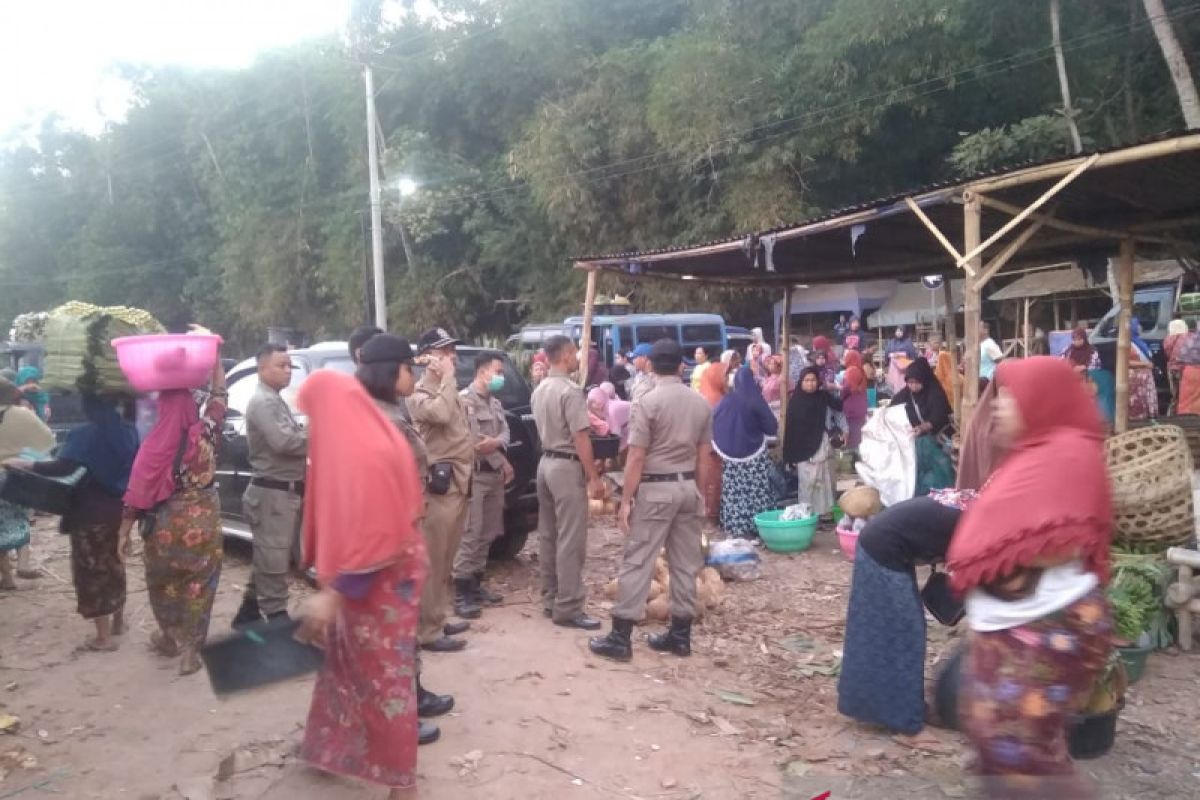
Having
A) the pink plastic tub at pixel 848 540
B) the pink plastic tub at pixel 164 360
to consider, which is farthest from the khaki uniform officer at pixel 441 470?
the pink plastic tub at pixel 848 540

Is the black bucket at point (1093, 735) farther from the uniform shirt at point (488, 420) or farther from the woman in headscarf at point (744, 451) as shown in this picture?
the woman in headscarf at point (744, 451)

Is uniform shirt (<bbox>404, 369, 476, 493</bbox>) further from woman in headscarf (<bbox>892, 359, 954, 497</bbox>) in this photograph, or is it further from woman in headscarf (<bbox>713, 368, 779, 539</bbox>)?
woman in headscarf (<bbox>892, 359, 954, 497</bbox>)

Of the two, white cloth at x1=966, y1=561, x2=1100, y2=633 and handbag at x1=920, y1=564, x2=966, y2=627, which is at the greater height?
white cloth at x1=966, y1=561, x2=1100, y2=633

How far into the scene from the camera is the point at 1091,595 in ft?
8.64

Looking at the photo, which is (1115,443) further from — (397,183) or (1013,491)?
(397,183)

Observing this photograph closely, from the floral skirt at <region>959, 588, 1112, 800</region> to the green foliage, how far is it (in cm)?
1097

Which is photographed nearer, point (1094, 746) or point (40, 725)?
point (1094, 746)

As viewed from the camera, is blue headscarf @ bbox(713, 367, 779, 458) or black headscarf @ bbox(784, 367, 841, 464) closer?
blue headscarf @ bbox(713, 367, 779, 458)

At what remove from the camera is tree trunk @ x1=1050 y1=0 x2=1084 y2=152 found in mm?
17969

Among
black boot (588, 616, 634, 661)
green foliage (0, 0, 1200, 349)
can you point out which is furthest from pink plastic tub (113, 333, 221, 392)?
Answer: green foliage (0, 0, 1200, 349)

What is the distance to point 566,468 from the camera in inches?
227

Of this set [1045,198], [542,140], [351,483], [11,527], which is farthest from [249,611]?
[542,140]

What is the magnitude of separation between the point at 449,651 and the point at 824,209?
19050mm

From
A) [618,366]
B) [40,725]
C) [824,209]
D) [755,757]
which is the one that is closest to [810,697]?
[755,757]
